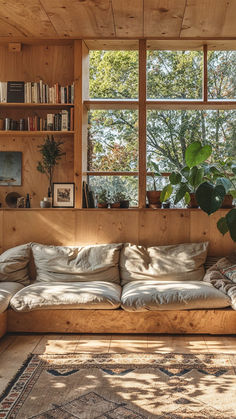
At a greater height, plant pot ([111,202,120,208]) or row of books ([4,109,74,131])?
row of books ([4,109,74,131])

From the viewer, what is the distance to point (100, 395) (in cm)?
261

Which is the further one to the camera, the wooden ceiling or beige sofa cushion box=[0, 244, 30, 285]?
beige sofa cushion box=[0, 244, 30, 285]

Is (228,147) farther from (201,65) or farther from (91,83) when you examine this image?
(91,83)

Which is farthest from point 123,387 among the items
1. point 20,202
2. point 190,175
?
point 20,202

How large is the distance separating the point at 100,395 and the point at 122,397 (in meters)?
0.13

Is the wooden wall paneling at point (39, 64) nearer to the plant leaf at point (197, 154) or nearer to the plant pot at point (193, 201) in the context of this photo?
the plant leaf at point (197, 154)

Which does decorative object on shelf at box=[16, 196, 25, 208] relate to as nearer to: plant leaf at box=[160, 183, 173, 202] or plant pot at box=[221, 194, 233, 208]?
plant leaf at box=[160, 183, 173, 202]

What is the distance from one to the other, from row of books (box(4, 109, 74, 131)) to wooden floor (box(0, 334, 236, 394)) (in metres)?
2.11

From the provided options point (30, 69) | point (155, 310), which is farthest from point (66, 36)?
point (155, 310)

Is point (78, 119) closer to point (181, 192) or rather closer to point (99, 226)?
point (99, 226)

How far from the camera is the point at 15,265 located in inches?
170

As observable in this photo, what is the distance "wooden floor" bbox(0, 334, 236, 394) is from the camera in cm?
338

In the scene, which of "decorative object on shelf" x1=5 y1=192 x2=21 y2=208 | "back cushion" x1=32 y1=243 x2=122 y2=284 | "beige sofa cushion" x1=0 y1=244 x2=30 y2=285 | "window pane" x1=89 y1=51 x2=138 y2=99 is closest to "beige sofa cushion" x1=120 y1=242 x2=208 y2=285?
"back cushion" x1=32 y1=243 x2=122 y2=284

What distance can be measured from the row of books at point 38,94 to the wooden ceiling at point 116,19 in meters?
0.50
